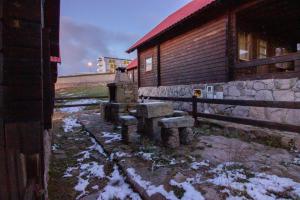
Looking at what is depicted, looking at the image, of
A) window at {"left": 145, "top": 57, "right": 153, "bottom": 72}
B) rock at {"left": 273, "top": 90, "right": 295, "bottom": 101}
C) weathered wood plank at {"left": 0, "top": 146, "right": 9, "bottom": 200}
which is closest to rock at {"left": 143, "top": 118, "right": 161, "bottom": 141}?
weathered wood plank at {"left": 0, "top": 146, "right": 9, "bottom": 200}

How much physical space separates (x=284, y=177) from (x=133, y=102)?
19.2 ft

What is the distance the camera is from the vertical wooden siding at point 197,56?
7570 mm

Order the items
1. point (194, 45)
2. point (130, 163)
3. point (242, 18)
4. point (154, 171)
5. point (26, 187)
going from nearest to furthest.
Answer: point (26, 187) → point (154, 171) → point (130, 163) → point (242, 18) → point (194, 45)

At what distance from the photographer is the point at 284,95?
5.58 m

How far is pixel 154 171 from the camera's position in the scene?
10.0 ft

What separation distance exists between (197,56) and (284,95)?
4162mm

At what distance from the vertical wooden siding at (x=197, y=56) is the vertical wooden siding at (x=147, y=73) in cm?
91

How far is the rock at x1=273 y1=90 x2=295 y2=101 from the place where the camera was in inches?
214

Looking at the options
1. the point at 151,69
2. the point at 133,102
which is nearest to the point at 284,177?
the point at 133,102

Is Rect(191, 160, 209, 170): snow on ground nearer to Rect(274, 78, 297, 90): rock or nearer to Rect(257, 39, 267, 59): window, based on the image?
Rect(274, 78, 297, 90): rock

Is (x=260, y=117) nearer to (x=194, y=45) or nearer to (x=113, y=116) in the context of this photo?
(x=194, y=45)

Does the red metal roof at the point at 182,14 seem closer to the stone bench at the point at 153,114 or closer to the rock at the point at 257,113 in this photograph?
the rock at the point at 257,113

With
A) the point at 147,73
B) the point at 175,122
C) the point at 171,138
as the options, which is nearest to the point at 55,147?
the point at 171,138

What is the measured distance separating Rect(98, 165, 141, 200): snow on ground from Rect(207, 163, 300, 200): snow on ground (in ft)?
3.85
